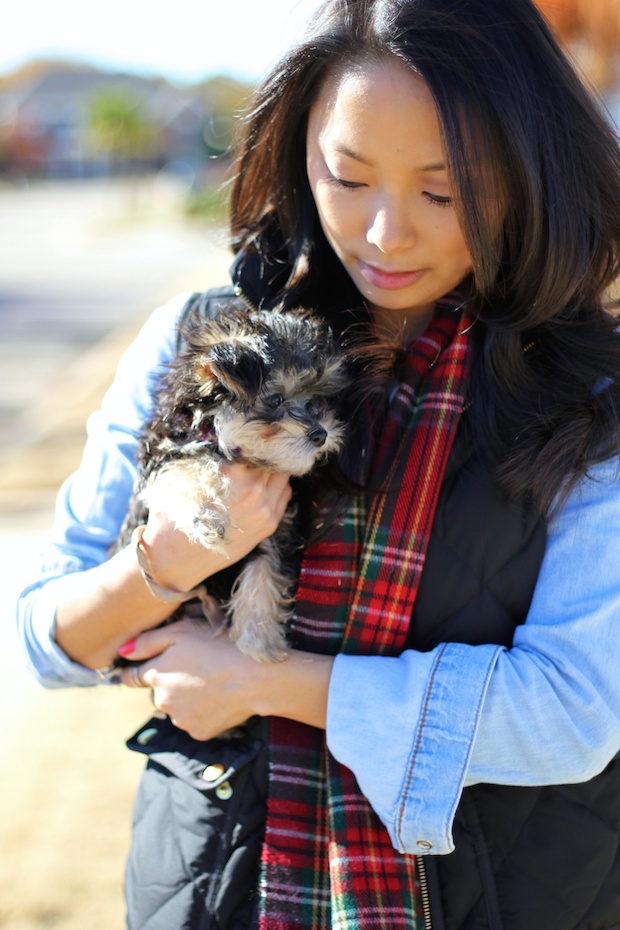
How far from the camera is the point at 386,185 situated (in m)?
2.16

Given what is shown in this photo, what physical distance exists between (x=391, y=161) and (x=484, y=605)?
1019mm

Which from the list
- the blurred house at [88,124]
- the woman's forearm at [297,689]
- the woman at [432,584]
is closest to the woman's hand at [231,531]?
the woman at [432,584]

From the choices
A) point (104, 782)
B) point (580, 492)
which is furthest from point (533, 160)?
point (104, 782)

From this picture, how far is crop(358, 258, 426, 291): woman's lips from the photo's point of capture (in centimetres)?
228

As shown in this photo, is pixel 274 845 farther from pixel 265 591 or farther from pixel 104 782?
pixel 104 782

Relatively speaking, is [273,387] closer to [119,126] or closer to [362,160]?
[362,160]

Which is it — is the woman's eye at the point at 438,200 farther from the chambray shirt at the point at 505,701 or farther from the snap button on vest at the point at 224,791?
the snap button on vest at the point at 224,791

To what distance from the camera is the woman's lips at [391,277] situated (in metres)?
2.28

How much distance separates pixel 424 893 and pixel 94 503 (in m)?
1.25

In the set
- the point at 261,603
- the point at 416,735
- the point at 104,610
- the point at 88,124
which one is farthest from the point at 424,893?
the point at 88,124

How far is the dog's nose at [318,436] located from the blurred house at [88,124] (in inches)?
3118

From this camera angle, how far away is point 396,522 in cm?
208

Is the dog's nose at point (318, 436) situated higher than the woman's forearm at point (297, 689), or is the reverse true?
the dog's nose at point (318, 436)

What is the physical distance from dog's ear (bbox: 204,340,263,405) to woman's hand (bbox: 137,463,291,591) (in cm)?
20
